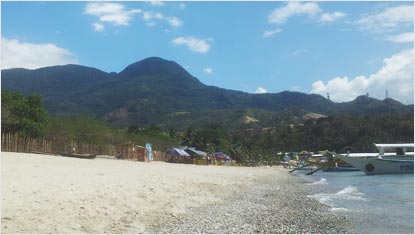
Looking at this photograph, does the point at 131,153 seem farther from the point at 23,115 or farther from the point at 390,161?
the point at 390,161

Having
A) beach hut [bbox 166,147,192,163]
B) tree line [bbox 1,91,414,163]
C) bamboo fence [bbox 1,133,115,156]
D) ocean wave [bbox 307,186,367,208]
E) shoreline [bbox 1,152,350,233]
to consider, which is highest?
tree line [bbox 1,91,414,163]

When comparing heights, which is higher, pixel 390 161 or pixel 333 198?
pixel 390 161

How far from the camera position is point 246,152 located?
88625 millimetres

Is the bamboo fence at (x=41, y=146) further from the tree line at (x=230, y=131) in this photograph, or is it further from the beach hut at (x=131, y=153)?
the tree line at (x=230, y=131)

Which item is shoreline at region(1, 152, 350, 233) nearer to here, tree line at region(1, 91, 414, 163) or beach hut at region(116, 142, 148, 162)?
beach hut at region(116, 142, 148, 162)

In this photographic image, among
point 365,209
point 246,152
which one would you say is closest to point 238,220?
point 365,209

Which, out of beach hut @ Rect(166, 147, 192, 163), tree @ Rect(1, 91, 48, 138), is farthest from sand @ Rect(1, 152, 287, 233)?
beach hut @ Rect(166, 147, 192, 163)

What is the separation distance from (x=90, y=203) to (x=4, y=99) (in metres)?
36.8

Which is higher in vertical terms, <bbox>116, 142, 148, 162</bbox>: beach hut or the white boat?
<bbox>116, 142, 148, 162</bbox>: beach hut

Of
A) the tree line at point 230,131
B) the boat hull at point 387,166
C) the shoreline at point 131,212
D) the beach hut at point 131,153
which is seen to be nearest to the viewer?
the shoreline at point 131,212

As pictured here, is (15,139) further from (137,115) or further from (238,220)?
(137,115)

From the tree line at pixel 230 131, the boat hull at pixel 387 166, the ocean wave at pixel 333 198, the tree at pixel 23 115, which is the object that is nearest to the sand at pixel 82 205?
the ocean wave at pixel 333 198

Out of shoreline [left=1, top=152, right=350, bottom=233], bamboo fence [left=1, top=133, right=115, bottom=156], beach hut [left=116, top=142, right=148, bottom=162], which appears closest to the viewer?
shoreline [left=1, top=152, right=350, bottom=233]

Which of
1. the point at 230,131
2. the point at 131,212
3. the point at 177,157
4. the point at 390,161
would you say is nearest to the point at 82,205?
the point at 131,212
